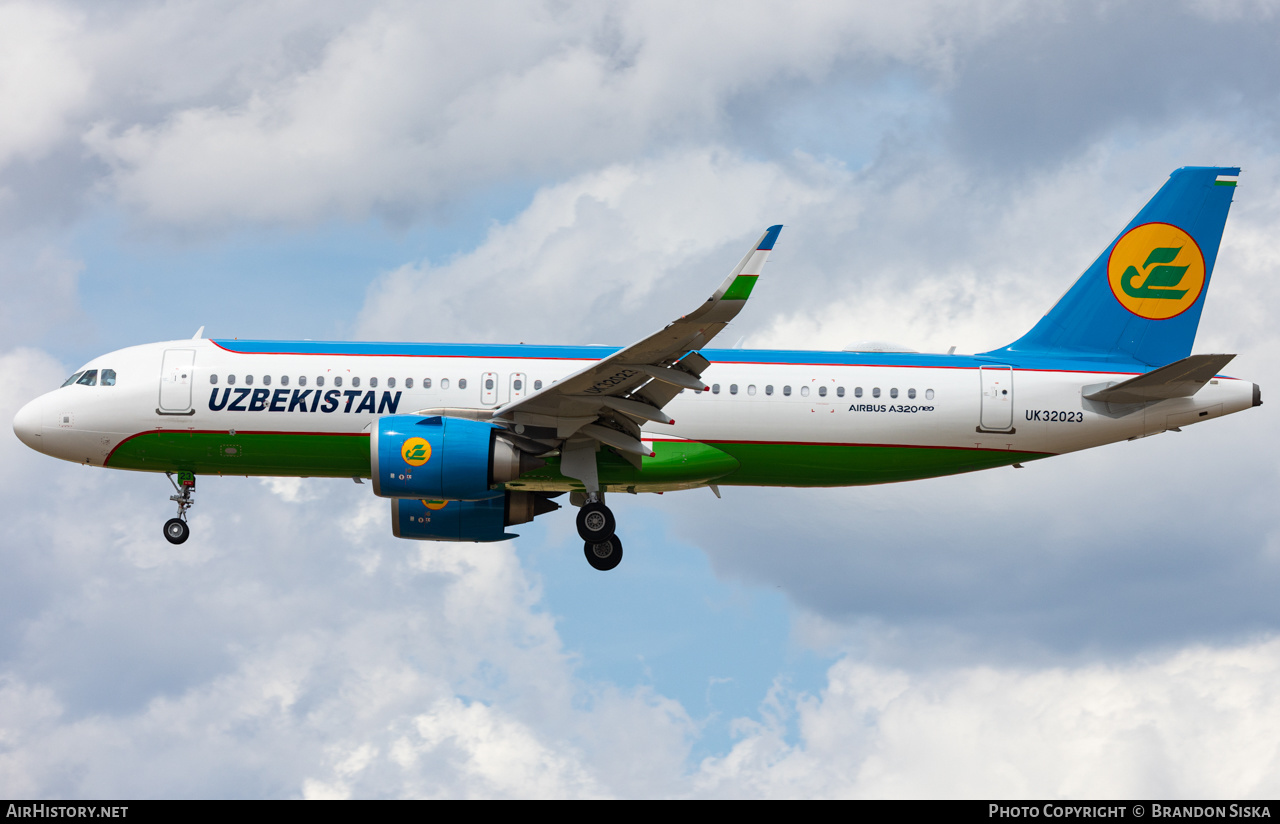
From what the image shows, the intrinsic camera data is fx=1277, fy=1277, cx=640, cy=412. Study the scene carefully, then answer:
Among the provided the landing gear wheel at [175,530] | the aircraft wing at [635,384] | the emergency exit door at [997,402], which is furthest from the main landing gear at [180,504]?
the emergency exit door at [997,402]

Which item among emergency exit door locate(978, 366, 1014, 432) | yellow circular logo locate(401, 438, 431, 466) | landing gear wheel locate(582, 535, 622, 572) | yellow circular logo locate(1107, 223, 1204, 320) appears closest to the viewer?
yellow circular logo locate(401, 438, 431, 466)

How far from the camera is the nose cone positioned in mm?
30938

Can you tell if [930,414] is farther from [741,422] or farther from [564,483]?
[564,483]

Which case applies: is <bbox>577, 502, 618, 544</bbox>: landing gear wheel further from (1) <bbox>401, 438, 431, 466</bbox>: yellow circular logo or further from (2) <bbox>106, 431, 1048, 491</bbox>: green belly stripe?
(1) <bbox>401, 438, 431, 466</bbox>: yellow circular logo

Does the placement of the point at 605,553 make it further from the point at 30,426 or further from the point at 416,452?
the point at 30,426

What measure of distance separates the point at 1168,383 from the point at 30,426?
1071 inches

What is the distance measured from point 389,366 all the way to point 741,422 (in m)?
Result: 8.42

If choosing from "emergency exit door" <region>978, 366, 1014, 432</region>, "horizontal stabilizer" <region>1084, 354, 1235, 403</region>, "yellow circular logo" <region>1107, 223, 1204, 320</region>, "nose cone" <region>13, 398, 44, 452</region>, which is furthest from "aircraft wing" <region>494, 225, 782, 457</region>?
"yellow circular logo" <region>1107, 223, 1204, 320</region>

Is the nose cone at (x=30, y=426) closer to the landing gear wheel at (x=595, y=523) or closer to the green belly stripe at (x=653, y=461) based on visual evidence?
the green belly stripe at (x=653, y=461)

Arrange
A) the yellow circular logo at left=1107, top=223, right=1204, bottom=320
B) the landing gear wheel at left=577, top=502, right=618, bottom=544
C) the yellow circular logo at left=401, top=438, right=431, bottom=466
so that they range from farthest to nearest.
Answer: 1. the yellow circular logo at left=1107, top=223, right=1204, bottom=320
2. the landing gear wheel at left=577, top=502, right=618, bottom=544
3. the yellow circular logo at left=401, top=438, right=431, bottom=466

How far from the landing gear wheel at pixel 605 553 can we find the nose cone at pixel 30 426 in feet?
44.6

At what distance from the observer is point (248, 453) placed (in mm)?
30297

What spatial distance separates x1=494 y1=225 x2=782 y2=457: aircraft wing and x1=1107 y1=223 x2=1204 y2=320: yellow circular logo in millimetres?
12819
